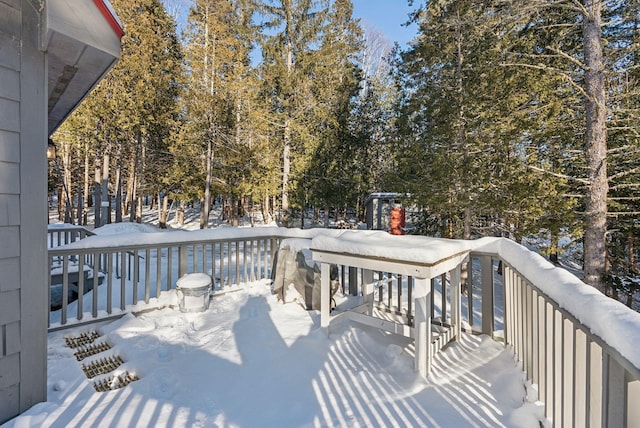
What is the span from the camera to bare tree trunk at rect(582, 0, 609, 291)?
502 centimetres

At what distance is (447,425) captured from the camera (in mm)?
1828

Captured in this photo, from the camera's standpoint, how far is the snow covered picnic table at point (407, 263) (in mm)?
2393

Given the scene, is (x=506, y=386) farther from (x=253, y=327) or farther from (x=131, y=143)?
(x=131, y=143)

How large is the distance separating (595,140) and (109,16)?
654 centimetres

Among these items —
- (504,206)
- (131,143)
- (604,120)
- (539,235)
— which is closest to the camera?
(604,120)

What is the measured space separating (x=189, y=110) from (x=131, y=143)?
3.09m

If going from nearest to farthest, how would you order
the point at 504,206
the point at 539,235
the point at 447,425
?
the point at 447,425 → the point at 504,206 → the point at 539,235

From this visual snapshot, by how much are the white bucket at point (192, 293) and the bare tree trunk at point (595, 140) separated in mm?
6014

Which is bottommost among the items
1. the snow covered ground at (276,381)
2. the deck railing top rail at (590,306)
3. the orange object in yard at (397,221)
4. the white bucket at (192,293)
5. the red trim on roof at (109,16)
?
the snow covered ground at (276,381)

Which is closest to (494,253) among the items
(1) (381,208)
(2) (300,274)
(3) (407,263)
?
(3) (407,263)

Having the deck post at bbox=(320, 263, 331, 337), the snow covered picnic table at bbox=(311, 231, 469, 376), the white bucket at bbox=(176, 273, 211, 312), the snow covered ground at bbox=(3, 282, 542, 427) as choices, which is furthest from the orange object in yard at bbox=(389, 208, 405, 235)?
the white bucket at bbox=(176, 273, 211, 312)

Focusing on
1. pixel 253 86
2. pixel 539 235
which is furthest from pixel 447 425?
pixel 253 86

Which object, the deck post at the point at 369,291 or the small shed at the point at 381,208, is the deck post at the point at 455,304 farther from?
the small shed at the point at 381,208

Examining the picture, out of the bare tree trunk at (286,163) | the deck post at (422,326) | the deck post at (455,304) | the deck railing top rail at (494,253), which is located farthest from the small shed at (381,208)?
the deck post at (422,326)
